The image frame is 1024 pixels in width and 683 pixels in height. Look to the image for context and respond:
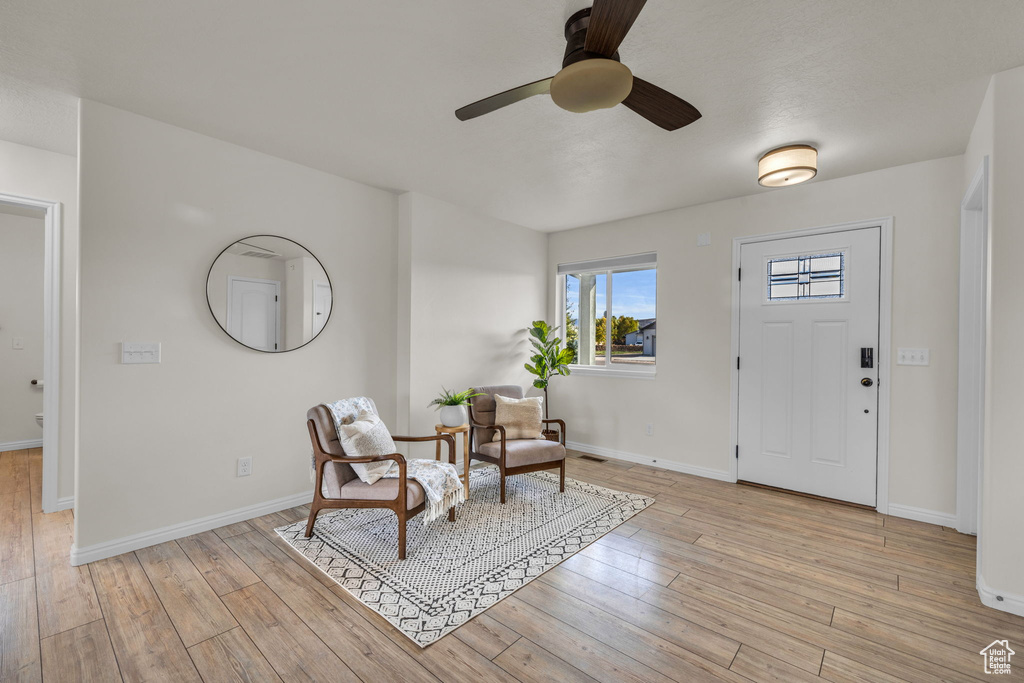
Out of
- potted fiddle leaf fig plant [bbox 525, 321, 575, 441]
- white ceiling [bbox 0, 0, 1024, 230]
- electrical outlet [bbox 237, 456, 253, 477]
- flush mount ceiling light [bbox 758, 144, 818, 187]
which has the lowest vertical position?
electrical outlet [bbox 237, 456, 253, 477]

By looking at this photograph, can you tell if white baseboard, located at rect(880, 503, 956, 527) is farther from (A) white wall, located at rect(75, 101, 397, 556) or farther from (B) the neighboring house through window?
(A) white wall, located at rect(75, 101, 397, 556)

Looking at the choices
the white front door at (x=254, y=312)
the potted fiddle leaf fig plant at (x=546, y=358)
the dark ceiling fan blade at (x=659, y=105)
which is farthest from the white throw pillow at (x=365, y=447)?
the potted fiddle leaf fig plant at (x=546, y=358)

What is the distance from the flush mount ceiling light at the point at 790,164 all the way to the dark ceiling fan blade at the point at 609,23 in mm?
1920

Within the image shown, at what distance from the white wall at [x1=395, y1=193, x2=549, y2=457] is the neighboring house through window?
41 cm

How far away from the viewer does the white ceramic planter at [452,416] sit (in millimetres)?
3568

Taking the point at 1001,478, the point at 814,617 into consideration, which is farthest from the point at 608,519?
the point at 1001,478

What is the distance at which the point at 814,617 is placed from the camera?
6.83ft

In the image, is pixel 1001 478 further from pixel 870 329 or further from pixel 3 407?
pixel 3 407

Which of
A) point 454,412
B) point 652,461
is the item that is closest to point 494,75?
point 454,412

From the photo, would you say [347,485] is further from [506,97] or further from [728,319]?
[728,319]

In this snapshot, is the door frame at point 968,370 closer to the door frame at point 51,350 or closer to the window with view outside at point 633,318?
the window with view outside at point 633,318

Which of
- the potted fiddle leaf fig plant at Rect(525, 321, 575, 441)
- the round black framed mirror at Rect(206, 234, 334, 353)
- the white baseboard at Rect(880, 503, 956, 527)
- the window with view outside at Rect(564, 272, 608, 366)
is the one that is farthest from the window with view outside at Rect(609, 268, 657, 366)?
the round black framed mirror at Rect(206, 234, 334, 353)

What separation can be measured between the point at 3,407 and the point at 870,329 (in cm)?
814

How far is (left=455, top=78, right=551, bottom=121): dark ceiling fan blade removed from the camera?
5.83 feet
